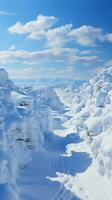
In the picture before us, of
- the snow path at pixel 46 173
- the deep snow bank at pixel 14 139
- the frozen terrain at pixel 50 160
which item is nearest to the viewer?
the deep snow bank at pixel 14 139

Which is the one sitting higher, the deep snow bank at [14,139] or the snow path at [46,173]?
the deep snow bank at [14,139]

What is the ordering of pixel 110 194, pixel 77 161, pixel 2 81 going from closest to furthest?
pixel 110 194 < pixel 77 161 < pixel 2 81

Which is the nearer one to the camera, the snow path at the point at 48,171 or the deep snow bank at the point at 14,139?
the deep snow bank at the point at 14,139

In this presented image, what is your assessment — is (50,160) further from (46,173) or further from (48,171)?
(46,173)

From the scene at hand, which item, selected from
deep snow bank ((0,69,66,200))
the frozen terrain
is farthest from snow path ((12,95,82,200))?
deep snow bank ((0,69,66,200))

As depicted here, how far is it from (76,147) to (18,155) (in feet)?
61.2

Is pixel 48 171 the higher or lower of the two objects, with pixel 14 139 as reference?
lower

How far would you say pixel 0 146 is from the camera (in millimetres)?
36344

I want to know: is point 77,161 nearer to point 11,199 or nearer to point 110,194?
point 110,194

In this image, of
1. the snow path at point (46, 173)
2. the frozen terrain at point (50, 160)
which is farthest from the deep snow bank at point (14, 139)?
the snow path at point (46, 173)

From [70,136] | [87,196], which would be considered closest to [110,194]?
[87,196]

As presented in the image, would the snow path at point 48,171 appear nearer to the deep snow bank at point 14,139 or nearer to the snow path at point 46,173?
the snow path at point 46,173

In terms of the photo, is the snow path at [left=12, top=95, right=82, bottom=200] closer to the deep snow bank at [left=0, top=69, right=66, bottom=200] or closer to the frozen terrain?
the frozen terrain

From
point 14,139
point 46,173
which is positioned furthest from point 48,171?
point 14,139
